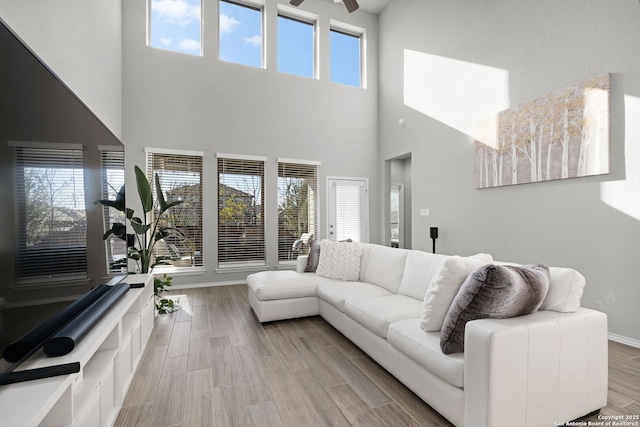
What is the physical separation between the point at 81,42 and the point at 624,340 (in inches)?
247

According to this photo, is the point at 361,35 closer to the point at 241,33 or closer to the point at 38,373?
the point at 241,33

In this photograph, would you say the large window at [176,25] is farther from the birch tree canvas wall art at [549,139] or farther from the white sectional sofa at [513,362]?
the white sectional sofa at [513,362]

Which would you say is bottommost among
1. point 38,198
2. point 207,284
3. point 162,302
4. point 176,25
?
point 207,284

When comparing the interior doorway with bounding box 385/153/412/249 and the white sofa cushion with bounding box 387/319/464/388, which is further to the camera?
the interior doorway with bounding box 385/153/412/249

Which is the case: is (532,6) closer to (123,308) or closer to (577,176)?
(577,176)

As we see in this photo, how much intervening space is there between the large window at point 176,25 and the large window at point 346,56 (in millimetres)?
2678

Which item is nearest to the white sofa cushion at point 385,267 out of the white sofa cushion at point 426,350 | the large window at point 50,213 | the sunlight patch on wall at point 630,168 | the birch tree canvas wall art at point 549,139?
the white sofa cushion at point 426,350

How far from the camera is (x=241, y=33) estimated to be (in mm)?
5762

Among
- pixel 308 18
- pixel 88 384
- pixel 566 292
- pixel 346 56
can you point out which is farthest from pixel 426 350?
pixel 308 18

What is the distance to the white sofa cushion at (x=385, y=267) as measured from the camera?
3.12 meters

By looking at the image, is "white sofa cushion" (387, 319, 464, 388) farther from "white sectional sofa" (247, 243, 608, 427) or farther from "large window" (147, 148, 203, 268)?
"large window" (147, 148, 203, 268)

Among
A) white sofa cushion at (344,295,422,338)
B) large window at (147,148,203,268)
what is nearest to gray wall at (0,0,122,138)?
large window at (147,148,203,268)

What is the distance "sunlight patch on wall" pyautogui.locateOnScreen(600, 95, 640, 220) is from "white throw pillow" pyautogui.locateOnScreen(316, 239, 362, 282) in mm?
2596

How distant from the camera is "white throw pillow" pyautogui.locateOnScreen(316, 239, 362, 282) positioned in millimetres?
3627
